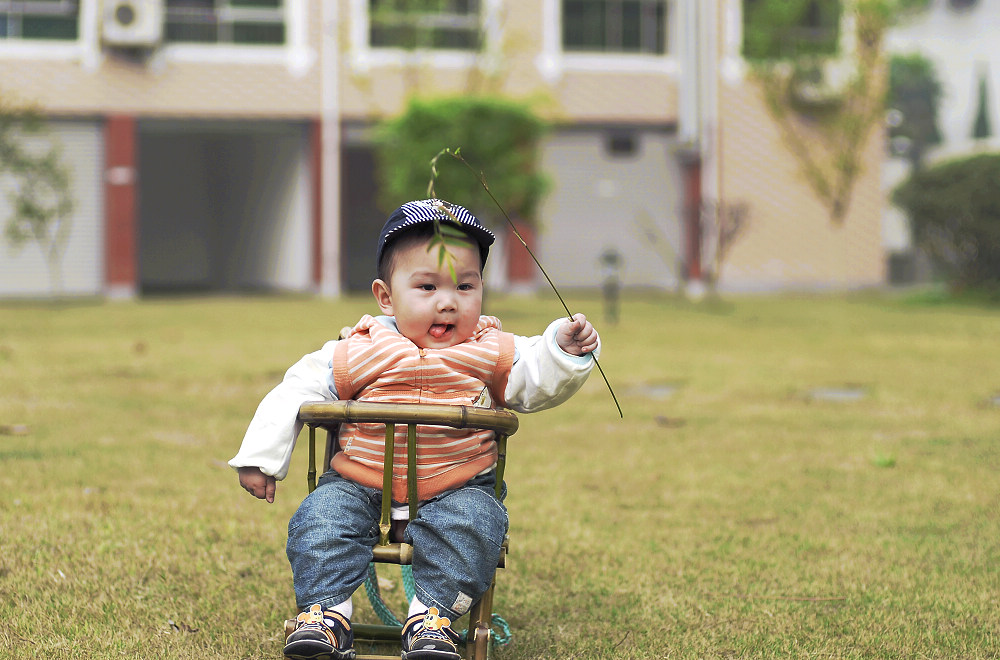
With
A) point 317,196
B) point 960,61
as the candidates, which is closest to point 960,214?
point 317,196

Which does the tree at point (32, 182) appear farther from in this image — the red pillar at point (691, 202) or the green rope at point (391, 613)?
the green rope at point (391, 613)

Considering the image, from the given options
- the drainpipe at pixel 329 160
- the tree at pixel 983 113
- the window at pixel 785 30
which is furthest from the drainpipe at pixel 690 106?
the tree at pixel 983 113

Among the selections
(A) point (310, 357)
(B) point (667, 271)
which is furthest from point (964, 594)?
(B) point (667, 271)

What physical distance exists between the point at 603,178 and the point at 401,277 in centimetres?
2099

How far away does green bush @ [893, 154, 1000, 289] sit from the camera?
16.4 m

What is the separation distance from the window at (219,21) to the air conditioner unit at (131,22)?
726 mm

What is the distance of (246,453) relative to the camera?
2424 mm

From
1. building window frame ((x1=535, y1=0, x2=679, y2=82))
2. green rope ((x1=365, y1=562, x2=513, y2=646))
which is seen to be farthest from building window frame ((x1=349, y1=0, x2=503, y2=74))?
A: green rope ((x1=365, y1=562, x2=513, y2=646))

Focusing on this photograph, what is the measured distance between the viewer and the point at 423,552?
7.92ft

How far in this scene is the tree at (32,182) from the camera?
16734mm

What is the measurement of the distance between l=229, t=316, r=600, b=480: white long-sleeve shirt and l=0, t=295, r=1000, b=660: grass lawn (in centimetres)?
54

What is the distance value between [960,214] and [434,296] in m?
15.6

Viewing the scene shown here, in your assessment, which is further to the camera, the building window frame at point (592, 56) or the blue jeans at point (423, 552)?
the building window frame at point (592, 56)

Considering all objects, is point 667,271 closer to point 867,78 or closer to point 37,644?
point 867,78
